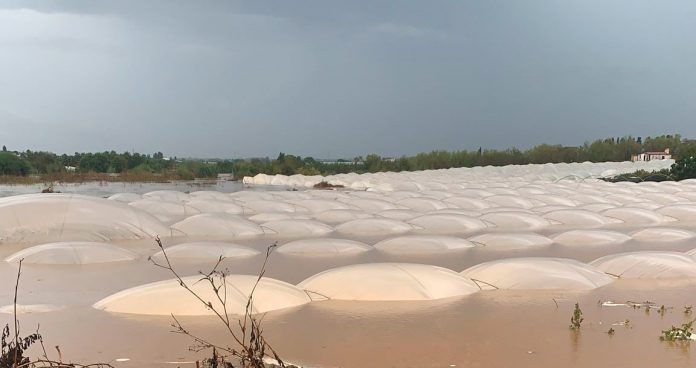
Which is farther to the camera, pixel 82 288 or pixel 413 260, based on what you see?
pixel 413 260

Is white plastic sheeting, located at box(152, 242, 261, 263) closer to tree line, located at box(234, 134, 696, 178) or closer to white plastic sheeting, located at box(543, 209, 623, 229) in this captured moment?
white plastic sheeting, located at box(543, 209, 623, 229)

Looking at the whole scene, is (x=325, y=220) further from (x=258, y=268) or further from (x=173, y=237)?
(x=258, y=268)

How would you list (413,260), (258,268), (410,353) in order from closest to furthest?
(410,353) < (258,268) < (413,260)

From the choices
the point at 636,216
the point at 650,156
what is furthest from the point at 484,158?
the point at 636,216

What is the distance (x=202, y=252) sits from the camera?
7996 millimetres

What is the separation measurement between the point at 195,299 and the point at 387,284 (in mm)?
1958

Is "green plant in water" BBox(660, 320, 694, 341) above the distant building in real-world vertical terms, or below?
below

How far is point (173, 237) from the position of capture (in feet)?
33.5

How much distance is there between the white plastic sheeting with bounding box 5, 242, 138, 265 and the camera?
748cm

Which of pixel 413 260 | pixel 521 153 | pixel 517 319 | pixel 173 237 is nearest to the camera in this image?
pixel 517 319

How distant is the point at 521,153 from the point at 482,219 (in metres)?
27.4

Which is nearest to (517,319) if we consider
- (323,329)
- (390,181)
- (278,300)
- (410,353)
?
(410,353)

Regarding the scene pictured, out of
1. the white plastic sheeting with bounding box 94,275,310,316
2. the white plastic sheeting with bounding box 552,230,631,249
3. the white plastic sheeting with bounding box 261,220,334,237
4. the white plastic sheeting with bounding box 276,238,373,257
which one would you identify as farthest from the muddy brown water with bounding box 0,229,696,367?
the white plastic sheeting with bounding box 261,220,334,237

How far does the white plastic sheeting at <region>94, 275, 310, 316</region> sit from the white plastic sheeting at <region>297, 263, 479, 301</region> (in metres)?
0.37
